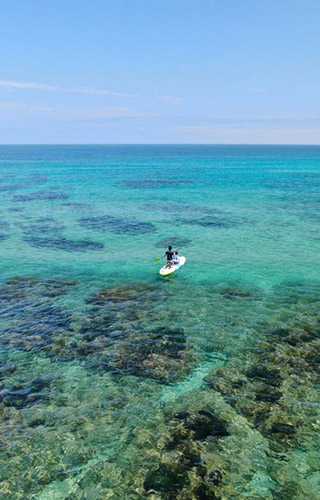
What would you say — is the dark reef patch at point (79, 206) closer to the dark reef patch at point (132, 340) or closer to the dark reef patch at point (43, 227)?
the dark reef patch at point (43, 227)

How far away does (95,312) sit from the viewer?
21.7 metres

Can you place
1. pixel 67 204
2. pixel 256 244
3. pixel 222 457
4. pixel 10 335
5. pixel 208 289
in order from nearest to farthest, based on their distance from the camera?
pixel 222 457, pixel 10 335, pixel 208 289, pixel 256 244, pixel 67 204

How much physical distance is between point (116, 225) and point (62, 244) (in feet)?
32.5

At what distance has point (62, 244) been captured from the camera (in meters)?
36.2

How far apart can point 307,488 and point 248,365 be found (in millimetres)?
6156

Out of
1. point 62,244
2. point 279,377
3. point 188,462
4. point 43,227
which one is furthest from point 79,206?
point 188,462

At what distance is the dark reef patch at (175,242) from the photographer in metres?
36.0

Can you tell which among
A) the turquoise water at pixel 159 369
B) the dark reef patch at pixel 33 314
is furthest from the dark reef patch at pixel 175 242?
the dark reef patch at pixel 33 314

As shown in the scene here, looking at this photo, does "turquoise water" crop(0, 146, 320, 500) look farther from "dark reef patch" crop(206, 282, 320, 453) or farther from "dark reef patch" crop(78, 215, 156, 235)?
"dark reef patch" crop(78, 215, 156, 235)

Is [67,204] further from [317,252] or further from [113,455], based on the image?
[113,455]

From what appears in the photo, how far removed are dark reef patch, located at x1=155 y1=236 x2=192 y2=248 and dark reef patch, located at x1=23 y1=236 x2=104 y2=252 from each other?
6.04 metres

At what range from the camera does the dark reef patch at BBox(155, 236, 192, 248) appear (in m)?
36.0

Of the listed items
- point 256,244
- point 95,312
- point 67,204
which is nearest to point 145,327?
point 95,312

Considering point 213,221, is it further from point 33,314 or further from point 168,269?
point 33,314
